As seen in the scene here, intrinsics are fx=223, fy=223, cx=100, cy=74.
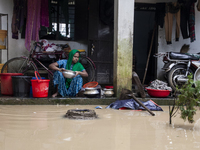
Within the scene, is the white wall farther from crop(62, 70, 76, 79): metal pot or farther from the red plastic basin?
the red plastic basin

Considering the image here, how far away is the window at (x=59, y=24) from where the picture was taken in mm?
7363

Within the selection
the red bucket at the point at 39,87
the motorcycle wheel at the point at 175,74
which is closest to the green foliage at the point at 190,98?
the red bucket at the point at 39,87

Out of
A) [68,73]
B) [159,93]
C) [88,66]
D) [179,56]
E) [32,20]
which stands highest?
[32,20]

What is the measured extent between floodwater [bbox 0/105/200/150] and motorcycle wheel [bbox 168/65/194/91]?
2.37 m

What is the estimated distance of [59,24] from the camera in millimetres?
7516

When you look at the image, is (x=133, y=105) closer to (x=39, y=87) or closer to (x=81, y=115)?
(x=81, y=115)

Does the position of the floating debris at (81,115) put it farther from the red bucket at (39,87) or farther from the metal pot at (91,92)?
the red bucket at (39,87)

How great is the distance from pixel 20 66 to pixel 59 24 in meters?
1.98

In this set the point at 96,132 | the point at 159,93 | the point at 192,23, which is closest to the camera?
the point at 96,132

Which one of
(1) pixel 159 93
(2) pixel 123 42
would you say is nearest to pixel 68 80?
(2) pixel 123 42

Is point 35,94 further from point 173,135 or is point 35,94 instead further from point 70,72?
point 173,135

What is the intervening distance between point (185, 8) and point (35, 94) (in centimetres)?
528

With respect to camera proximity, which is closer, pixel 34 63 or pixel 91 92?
pixel 91 92

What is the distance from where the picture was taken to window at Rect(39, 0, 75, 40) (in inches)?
290
